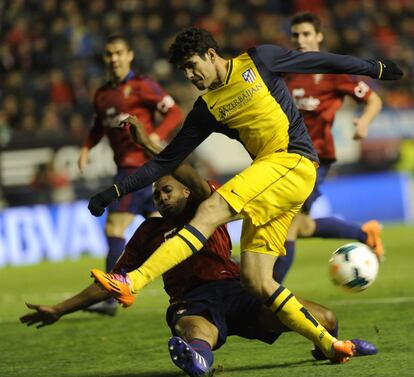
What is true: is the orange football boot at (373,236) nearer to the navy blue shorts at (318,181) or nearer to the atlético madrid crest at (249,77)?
the navy blue shorts at (318,181)

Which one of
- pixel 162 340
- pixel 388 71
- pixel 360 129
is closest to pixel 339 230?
pixel 360 129

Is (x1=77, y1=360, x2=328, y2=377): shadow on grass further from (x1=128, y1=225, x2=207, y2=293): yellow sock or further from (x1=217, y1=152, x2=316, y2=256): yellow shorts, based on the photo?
(x1=128, y1=225, x2=207, y2=293): yellow sock

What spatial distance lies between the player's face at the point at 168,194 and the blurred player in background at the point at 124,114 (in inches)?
128

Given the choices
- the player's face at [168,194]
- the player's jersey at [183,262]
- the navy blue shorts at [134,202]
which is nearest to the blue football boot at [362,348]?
the player's jersey at [183,262]

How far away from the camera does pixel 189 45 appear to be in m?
6.08

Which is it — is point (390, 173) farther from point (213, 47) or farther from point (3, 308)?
point (213, 47)

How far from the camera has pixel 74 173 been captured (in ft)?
60.8

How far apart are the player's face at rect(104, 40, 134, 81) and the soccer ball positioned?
11.8 ft

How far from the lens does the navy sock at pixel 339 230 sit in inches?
391

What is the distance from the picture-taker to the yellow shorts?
604 cm

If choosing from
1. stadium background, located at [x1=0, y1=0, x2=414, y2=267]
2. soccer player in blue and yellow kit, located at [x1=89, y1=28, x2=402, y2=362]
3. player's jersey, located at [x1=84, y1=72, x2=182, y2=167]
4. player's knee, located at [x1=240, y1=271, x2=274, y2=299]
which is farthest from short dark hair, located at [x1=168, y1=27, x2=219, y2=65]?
stadium background, located at [x1=0, y1=0, x2=414, y2=267]

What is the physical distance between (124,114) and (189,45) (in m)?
3.71

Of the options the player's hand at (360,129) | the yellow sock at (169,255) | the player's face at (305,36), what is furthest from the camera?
the player's face at (305,36)

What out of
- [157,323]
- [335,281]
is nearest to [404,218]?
[157,323]
